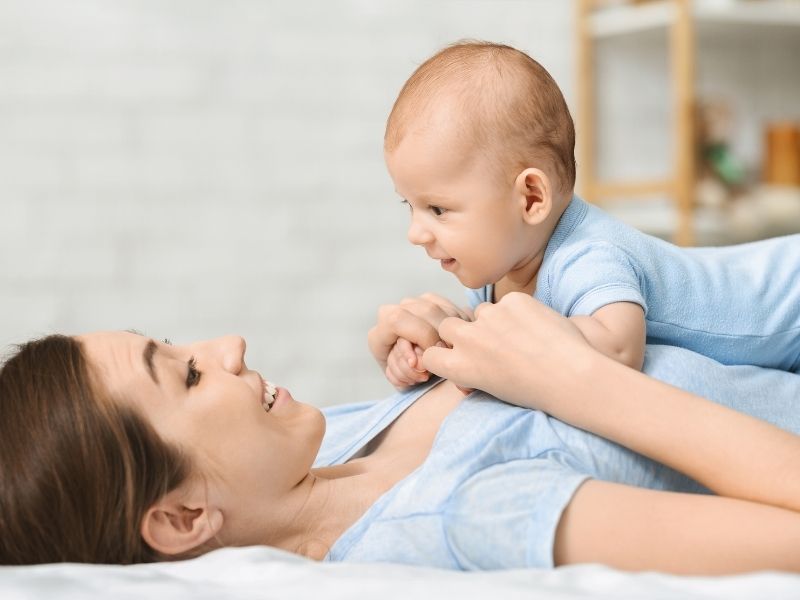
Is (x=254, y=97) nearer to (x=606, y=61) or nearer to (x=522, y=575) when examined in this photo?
(x=606, y=61)

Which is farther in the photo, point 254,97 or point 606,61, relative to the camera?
point 606,61

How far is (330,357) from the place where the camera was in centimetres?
304

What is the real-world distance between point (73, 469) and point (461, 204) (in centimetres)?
54

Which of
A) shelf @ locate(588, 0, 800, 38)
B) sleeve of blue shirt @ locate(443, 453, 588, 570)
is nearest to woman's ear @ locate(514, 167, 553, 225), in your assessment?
sleeve of blue shirt @ locate(443, 453, 588, 570)

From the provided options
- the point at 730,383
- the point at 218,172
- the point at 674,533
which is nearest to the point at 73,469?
the point at 674,533

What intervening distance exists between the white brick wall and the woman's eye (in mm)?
1809

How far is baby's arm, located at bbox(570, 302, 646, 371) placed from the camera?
1054 millimetres

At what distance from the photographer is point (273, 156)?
9.72ft

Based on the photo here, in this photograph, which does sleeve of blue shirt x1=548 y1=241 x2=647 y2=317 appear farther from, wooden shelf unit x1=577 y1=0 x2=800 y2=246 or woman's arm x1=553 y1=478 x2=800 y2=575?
wooden shelf unit x1=577 y1=0 x2=800 y2=246

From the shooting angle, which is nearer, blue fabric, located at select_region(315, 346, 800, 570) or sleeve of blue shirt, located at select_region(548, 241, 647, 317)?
blue fabric, located at select_region(315, 346, 800, 570)

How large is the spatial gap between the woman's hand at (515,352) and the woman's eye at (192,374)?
26cm

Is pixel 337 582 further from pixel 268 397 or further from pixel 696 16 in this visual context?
pixel 696 16

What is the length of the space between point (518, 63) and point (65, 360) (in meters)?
0.63

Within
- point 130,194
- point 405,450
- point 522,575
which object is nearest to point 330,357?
point 130,194
